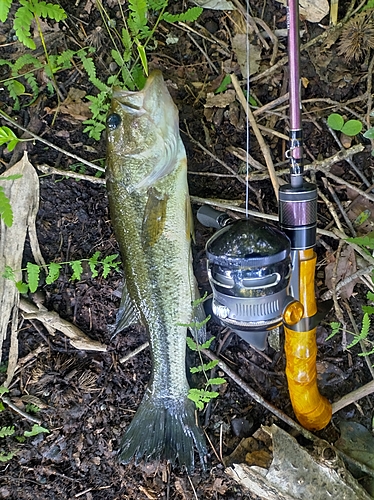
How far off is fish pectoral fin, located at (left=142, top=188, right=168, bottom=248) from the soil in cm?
36

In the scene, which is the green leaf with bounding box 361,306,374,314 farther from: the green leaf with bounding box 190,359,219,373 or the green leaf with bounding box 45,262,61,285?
the green leaf with bounding box 45,262,61,285

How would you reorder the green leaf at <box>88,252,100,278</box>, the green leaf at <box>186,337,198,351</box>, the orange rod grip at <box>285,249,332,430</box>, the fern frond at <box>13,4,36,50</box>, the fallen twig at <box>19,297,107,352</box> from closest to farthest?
the orange rod grip at <box>285,249,332,430</box> < the fern frond at <box>13,4,36,50</box> < the green leaf at <box>186,337,198,351</box> < the green leaf at <box>88,252,100,278</box> < the fallen twig at <box>19,297,107,352</box>

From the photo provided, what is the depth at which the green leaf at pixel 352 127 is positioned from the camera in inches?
103

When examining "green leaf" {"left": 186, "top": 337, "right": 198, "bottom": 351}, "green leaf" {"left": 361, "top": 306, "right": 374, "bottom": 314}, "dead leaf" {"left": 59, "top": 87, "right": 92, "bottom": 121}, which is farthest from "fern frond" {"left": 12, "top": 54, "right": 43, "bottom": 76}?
"green leaf" {"left": 361, "top": 306, "right": 374, "bottom": 314}

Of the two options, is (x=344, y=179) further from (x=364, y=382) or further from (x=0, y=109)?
(x=0, y=109)

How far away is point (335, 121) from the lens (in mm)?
2648

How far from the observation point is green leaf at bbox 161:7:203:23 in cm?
262

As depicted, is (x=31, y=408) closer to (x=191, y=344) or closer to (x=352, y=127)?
(x=191, y=344)

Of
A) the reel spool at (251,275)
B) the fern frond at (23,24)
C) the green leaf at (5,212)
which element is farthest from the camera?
the green leaf at (5,212)

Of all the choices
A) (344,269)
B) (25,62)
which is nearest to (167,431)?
(344,269)

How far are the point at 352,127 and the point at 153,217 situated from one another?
120 cm

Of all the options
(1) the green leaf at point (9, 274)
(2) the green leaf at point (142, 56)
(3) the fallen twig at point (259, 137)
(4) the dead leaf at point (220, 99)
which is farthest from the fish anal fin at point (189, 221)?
(1) the green leaf at point (9, 274)

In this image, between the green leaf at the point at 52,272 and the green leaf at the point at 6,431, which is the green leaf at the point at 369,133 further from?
the green leaf at the point at 6,431

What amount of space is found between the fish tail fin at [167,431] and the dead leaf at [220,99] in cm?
173
